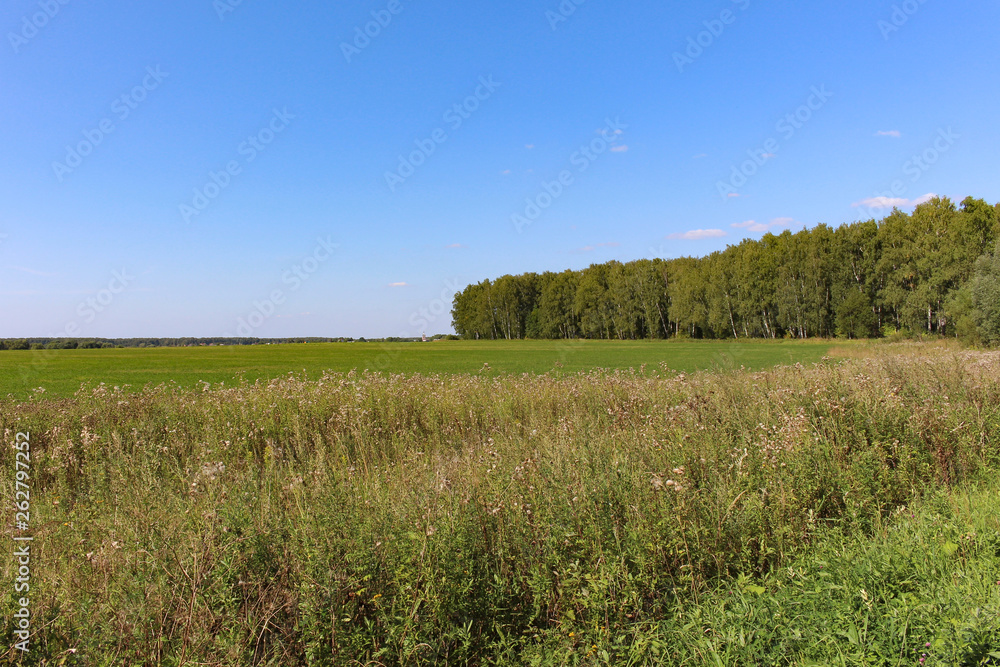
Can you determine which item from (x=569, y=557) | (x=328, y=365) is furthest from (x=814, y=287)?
(x=569, y=557)

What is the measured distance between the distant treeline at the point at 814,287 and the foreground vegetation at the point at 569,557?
141 feet

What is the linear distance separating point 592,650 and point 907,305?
218 ft

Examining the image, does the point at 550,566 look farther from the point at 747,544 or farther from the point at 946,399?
the point at 946,399

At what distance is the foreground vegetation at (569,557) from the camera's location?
376cm

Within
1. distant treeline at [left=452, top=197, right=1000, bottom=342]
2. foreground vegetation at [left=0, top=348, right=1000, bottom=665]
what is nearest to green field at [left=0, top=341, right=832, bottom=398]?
foreground vegetation at [left=0, top=348, right=1000, bottom=665]

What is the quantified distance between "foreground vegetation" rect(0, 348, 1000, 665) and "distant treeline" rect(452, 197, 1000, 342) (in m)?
43.0

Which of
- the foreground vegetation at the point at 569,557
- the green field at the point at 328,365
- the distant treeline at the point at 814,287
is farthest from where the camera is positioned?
the distant treeline at the point at 814,287

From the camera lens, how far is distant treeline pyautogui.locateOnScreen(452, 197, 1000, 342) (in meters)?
52.2

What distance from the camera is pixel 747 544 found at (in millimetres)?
5113

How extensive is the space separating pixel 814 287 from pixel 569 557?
2881 inches

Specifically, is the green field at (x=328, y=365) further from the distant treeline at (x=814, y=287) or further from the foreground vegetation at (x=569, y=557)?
the distant treeline at (x=814, y=287)

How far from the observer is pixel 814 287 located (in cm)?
6681

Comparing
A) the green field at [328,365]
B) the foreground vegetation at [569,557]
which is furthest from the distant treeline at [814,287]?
the foreground vegetation at [569,557]

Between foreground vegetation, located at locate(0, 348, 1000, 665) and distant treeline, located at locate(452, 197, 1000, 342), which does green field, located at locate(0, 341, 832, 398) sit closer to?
foreground vegetation, located at locate(0, 348, 1000, 665)
